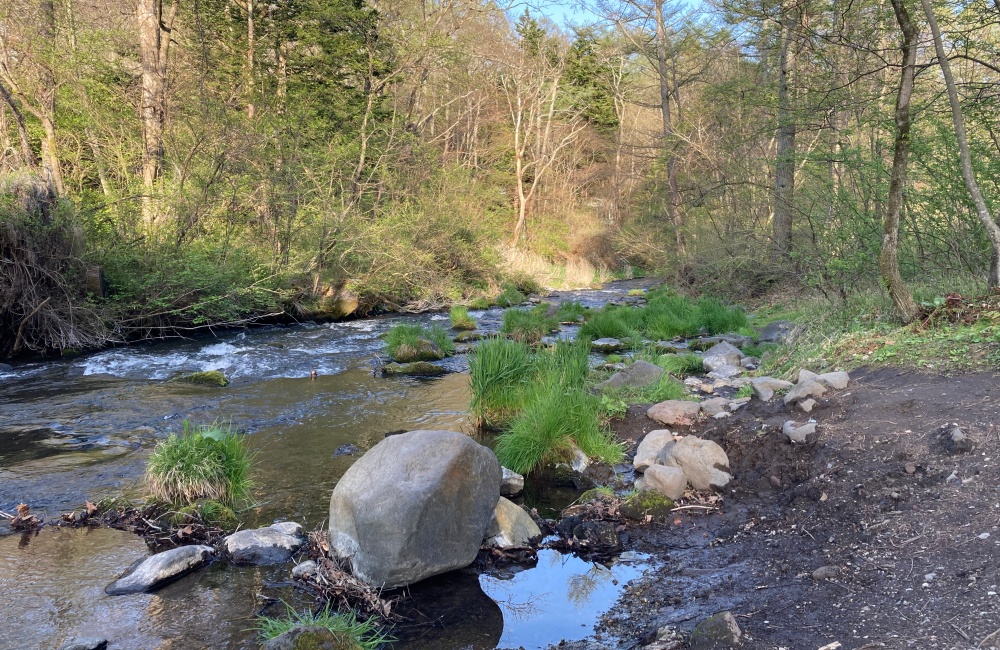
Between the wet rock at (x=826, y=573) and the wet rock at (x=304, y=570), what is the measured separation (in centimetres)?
302

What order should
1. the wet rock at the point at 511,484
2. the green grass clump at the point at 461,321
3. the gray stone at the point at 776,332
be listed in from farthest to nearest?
the green grass clump at the point at 461,321 < the gray stone at the point at 776,332 < the wet rock at the point at 511,484

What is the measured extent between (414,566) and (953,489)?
3336 mm

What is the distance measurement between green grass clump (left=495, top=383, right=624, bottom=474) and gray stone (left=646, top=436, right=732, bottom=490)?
3.10 feet

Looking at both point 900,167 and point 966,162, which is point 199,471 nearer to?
point 900,167

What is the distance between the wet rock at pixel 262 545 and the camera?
15.7 feet

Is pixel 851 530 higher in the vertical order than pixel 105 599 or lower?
higher

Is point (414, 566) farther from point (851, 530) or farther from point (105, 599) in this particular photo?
point (851, 530)

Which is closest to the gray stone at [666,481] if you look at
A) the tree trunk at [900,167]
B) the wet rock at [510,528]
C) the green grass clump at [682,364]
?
the wet rock at [510,528]

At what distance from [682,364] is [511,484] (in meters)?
4.82


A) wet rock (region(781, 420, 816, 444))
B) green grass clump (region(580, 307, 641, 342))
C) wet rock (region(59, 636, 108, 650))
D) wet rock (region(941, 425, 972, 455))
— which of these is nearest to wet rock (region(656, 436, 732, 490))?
wet rock (region(781, 420, 816, 444))

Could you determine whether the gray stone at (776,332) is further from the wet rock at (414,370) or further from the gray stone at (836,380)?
the wet rock at (414,370)

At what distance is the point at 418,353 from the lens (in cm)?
1199

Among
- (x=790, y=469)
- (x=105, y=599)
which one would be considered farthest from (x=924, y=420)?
(x=105, y=599)

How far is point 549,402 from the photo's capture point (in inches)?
269
